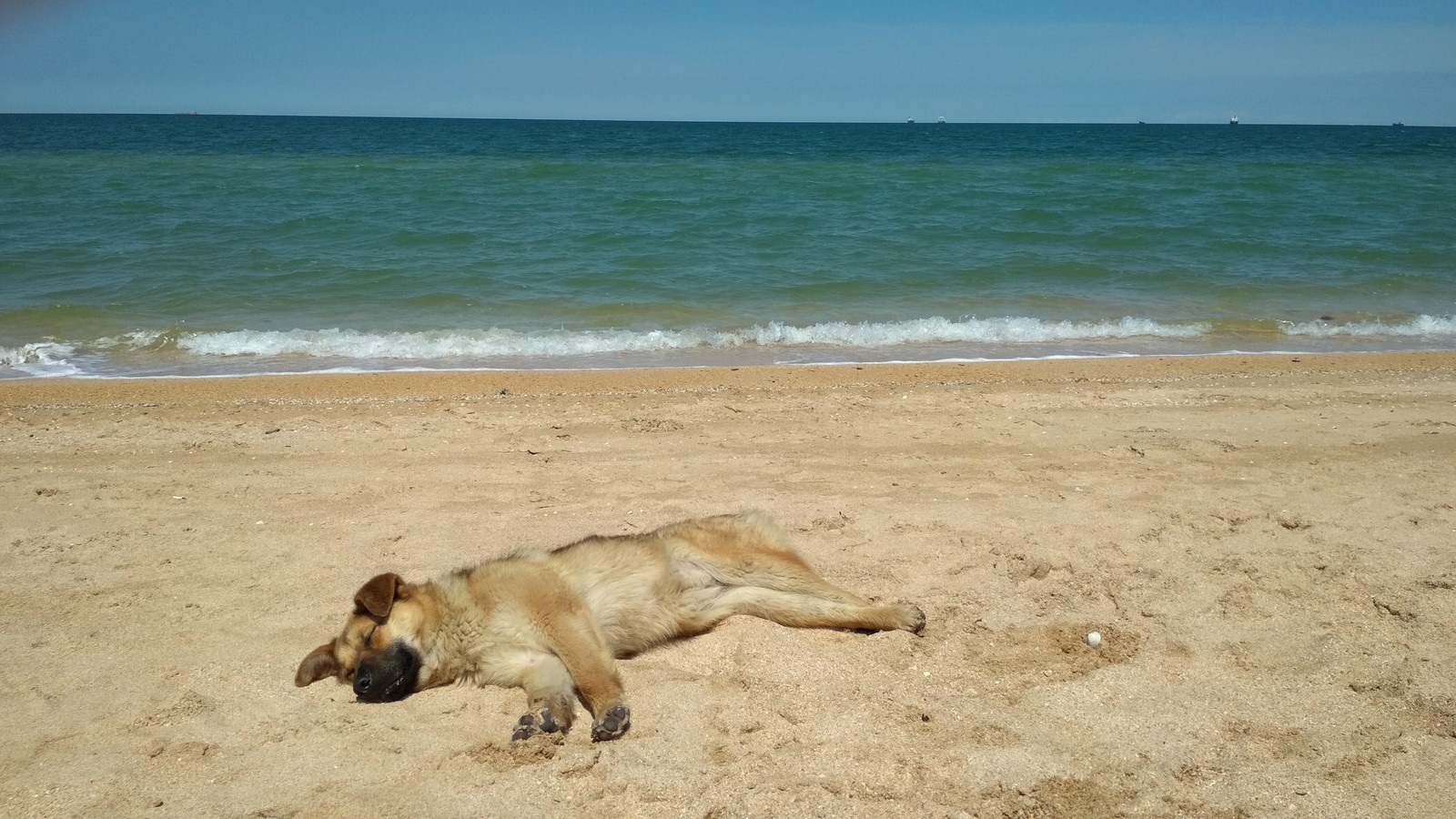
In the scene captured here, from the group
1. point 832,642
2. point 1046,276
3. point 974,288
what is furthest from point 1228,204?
point 832,642

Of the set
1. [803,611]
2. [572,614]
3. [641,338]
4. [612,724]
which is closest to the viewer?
[612,724]

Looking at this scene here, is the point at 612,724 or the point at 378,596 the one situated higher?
the point at 378,596

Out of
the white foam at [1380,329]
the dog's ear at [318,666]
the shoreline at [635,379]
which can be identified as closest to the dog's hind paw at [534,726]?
the dog's ear at [318,666]

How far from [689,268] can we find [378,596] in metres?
12.3

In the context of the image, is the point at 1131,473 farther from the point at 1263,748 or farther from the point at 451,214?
the point at 451,214

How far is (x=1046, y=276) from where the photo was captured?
15.9 meters

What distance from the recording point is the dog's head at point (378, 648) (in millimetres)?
4262

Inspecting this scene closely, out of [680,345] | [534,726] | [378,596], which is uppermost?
[378,596]

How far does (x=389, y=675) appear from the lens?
4234mm

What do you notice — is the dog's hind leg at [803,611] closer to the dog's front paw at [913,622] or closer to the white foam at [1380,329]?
the dog's front paw at [913,622]

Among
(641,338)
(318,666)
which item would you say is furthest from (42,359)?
(318,666)

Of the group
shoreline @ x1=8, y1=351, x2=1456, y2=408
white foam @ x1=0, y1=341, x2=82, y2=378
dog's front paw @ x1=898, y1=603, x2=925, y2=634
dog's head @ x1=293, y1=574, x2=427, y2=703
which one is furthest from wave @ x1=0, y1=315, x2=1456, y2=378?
dog's head @ x1=293, y1=574, x2=427, y2=703

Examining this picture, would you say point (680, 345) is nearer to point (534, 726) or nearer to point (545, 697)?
point (545, 697)

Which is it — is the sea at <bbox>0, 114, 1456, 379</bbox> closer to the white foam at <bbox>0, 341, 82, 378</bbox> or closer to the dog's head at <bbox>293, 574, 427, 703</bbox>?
the white foam at <bbox>0, 341, 82, 378</bbox>
